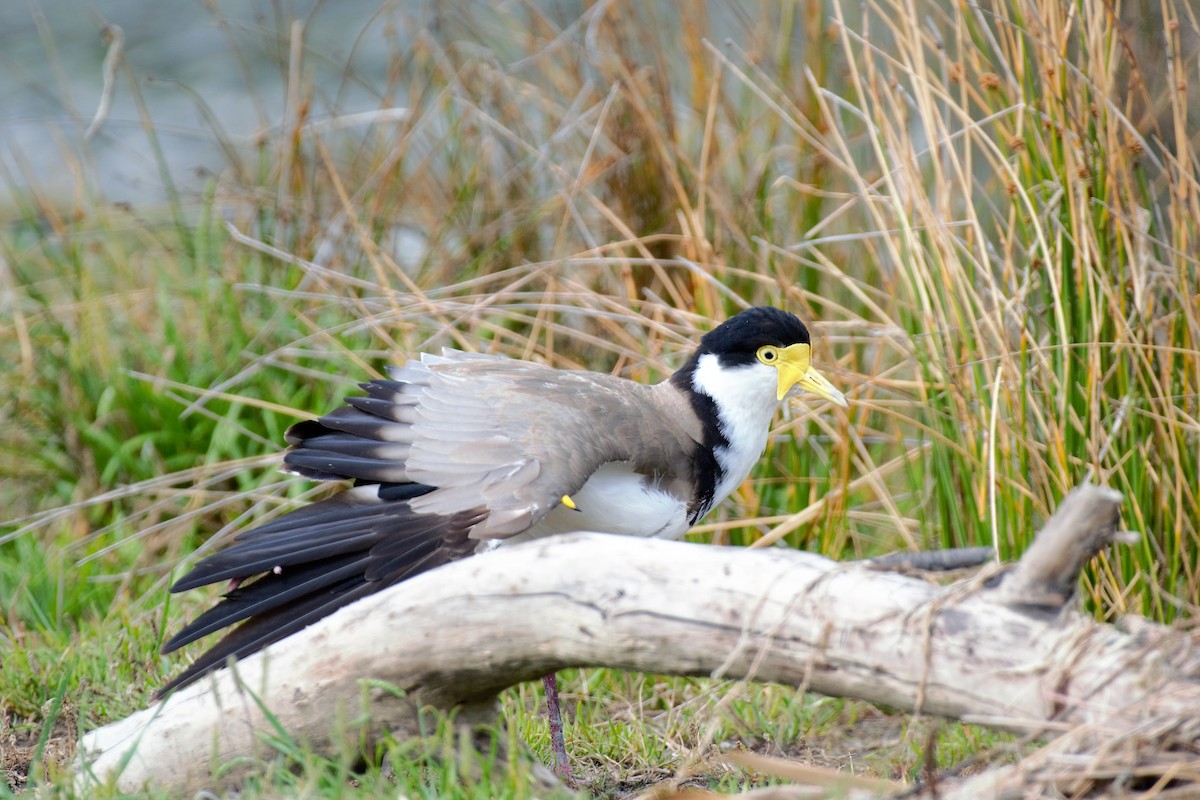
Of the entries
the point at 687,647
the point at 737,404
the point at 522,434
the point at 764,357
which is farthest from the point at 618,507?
the point at 687,647

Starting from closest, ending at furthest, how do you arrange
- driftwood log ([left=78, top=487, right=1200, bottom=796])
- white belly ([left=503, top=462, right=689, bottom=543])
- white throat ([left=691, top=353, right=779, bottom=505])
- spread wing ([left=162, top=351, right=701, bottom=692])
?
driftwood log ([left=78, top=487, right=1200, bottom=796]) → spread wing ([left=162, top=351, right=701, bottom=692]) → white belly ([left=503, top=462, right=689, bottom=543]) → white throat ([left=691, top=353, right=779, bottom=505])

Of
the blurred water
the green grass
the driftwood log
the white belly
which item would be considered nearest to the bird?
the white belly

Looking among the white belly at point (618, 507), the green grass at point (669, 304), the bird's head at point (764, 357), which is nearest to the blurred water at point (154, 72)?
the green grass at point (669, 304)

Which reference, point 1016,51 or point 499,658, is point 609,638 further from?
point 1016,51

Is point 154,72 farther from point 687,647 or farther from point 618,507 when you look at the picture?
point 687,647

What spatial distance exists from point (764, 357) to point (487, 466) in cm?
90

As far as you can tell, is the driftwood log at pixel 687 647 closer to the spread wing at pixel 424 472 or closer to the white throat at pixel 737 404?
the spread wing at pixel 424 472

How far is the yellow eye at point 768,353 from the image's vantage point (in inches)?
134

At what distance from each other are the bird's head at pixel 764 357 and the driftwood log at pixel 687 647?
1.15m

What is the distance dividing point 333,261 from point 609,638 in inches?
116

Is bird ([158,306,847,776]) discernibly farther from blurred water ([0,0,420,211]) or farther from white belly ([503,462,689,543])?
blurred water ([0,0,420,211])

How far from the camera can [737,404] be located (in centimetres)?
340

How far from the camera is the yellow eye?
340 cm

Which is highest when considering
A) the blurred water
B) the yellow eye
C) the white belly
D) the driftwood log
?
the blurred water
